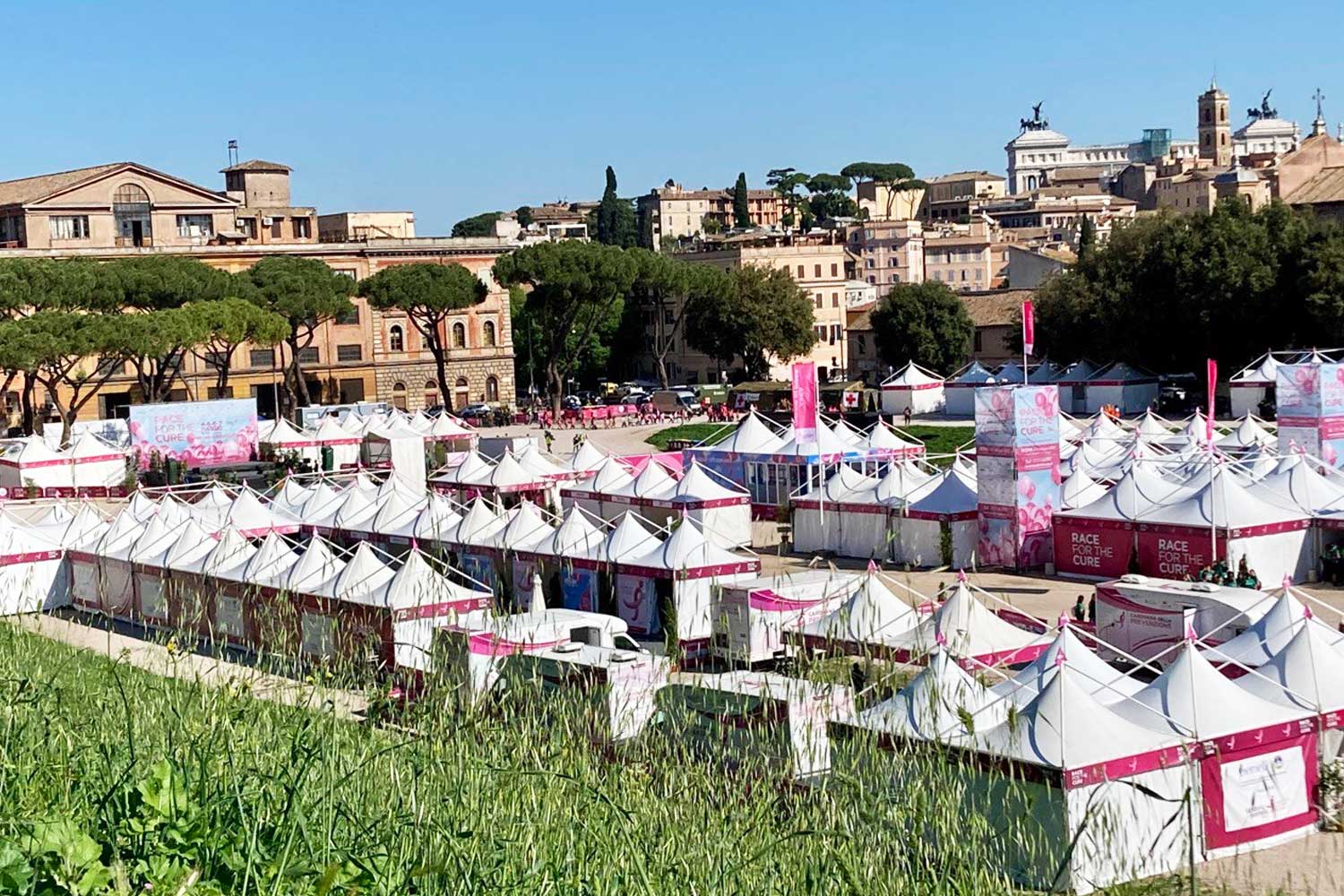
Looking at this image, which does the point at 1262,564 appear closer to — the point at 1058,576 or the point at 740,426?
the point at 1058,576

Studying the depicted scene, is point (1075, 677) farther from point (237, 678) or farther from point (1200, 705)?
point (237, 678)

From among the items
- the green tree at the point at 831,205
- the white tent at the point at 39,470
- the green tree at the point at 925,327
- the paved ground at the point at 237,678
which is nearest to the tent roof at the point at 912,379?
the green tree at the point at 925,327

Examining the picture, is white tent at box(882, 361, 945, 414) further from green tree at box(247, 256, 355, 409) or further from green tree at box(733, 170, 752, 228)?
green tree at box(733, 170, 752, 228)

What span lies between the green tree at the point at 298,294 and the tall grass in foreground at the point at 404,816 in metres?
50.7

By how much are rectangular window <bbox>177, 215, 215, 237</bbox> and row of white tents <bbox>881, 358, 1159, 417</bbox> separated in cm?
2891

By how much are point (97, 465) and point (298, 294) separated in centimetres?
1982

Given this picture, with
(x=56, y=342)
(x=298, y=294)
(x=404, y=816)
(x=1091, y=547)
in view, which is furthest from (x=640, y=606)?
(x=298, y=294)

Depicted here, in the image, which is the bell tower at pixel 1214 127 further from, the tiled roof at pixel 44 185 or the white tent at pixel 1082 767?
the white tent at pixel 1082 767

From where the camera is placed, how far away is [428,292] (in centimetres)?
6269

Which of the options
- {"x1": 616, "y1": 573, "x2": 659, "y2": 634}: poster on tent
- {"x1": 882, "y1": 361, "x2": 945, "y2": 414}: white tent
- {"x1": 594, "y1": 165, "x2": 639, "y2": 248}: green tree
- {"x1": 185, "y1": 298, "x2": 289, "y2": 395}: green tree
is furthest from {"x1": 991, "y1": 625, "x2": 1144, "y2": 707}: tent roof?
{"x1": 594, "y1": 165, "x2": 639, "y2": 248}: green tree

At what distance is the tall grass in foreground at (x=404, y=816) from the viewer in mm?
6336

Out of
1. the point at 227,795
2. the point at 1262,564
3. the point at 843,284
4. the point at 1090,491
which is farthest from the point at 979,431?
the point at 843,284

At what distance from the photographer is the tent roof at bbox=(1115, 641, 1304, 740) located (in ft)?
43.0

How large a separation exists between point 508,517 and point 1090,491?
9.10 meters
